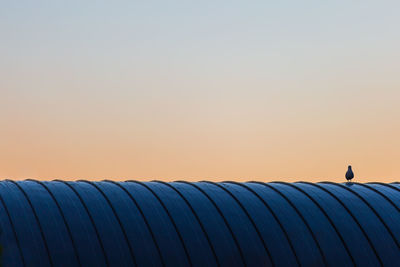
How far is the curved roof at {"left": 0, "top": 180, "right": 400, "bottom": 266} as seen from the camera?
40.2m

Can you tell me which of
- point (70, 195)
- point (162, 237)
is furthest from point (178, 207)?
point (70, 195)

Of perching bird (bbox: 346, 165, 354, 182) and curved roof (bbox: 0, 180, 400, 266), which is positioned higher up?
perching bird (bbox: 346, 165, 354, 182)

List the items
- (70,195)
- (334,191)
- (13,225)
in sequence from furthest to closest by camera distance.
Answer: (334,191), (70,195), (13,225)

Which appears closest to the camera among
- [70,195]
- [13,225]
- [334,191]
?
[13,225]

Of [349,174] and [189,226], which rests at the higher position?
[349,174]

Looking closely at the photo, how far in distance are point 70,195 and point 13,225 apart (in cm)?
499

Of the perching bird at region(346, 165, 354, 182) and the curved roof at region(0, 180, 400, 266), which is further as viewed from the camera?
the perching bird at region(346, 165, 354, 182)

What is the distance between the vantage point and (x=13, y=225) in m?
40.5

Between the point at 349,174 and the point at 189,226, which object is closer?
the point at 189,226

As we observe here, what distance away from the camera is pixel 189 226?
43062mm

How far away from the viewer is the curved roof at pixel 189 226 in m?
40.2

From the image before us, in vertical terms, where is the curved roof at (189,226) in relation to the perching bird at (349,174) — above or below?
below

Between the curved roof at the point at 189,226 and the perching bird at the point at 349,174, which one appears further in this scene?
the perching bird at the point at 349,174

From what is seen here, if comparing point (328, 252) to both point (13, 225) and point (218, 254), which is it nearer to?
point (218, 254)
